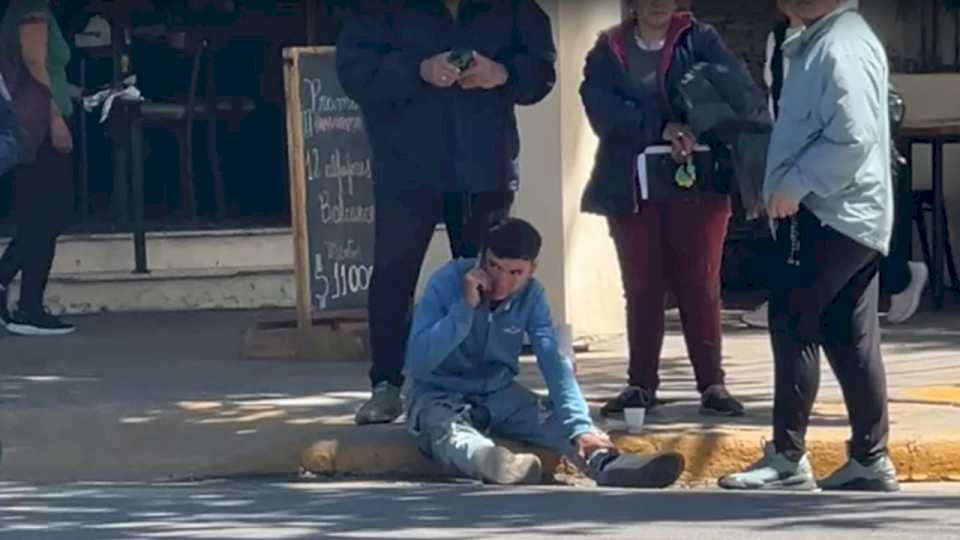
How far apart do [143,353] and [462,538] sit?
4.10 meters

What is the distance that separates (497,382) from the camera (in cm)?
889

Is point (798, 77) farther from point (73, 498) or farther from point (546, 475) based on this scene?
point (73, 498)

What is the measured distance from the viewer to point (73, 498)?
8438 millimetres

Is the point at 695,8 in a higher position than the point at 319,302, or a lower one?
higher

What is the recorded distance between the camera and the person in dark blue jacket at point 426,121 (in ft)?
30.0

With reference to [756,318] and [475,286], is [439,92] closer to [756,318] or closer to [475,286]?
[475,286]

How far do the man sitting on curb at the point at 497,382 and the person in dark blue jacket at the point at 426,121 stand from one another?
46 centimetres

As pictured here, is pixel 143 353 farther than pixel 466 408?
Yes

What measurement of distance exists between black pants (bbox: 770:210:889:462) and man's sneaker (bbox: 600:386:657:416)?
0.95 meters

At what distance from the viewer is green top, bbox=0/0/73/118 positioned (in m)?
11.6

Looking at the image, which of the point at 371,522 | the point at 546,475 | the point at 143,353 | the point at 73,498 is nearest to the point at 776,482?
the point at 546,475

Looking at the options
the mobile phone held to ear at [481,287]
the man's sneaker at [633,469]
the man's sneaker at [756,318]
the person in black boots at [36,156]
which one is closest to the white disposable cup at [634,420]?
the man's sneaker at [633,469]

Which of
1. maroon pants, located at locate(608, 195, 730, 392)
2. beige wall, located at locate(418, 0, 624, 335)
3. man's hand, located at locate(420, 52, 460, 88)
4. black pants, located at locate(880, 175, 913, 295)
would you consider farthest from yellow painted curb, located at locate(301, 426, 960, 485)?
black pants, located at locate(880, 175, 913, 295)

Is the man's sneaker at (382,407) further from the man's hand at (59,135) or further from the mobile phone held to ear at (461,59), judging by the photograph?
the man's hand at (59,135)
